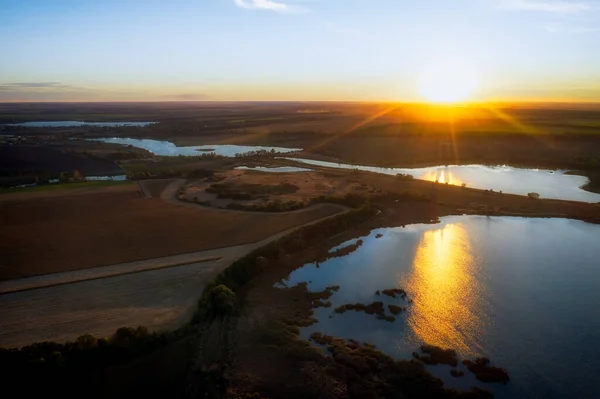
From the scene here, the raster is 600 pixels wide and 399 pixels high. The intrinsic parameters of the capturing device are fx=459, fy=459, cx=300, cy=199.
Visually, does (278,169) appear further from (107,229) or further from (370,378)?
(370,378)

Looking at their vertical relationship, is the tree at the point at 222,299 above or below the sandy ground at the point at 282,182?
below

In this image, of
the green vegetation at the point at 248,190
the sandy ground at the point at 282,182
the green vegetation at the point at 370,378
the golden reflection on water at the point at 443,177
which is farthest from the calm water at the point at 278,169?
the green vegetation at the point at 370,378

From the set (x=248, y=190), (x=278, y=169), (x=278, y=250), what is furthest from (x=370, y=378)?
(x=278, y=169)

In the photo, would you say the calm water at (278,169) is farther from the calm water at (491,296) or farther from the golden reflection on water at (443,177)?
the calm water at (491,296)

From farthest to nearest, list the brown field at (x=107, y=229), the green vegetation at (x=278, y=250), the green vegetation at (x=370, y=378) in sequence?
the brown field at (x=107, y=229) < the green vegetation at (x=278, y=250) < the green vegetation at (x=370, y=378)

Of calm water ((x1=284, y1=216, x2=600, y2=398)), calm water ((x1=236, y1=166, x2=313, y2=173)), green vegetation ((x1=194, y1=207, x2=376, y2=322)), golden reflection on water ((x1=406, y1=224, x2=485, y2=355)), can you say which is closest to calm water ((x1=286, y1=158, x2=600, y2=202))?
calm water ((x1=236, y1=166, x2=313, y2=173))

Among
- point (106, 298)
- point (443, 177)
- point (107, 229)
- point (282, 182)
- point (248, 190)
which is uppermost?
point (443, 177)
